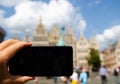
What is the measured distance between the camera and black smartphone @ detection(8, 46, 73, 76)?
1.62m

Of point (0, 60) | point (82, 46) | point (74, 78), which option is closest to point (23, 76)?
point (0, 60)

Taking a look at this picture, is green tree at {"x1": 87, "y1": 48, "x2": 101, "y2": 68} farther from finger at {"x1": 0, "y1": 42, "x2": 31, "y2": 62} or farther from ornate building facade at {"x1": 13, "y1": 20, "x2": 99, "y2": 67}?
finger at {"x1": 0, "y1": 42, "x2": 31, "y2": 62}

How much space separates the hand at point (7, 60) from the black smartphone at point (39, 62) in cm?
5

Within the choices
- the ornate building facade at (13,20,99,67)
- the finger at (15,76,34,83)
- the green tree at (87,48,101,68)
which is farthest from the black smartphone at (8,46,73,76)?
the ornate building facade at (13,20,99,67)

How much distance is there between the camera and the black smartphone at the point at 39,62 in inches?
63.6

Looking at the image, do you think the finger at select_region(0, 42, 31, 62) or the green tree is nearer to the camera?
the finger at select_region(0, 42, 31, 62)

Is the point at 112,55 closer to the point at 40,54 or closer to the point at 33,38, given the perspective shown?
the point at 33,38

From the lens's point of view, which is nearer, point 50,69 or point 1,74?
point 1,74

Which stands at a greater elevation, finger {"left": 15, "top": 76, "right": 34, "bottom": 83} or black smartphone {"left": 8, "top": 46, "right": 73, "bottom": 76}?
black smartphone {"left": 8, "top": 46, "right": 73, "bottom": 76}

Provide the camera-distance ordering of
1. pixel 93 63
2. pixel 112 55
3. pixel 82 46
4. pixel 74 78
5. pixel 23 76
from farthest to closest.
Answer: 1. pixel 112 55
2. pixel 82 46
3. pixel 93 63
4. pixel 74 78
5. pixel 23 76

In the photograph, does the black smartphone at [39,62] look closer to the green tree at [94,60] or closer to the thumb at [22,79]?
the thumb at [22,79]

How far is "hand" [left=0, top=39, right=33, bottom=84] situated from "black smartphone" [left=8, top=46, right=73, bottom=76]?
45 mm

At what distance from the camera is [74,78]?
45.6 feet

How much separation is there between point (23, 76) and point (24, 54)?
95mm
